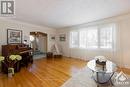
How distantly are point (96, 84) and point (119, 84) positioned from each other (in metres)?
0.63

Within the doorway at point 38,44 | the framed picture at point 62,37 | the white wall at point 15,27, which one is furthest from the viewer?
the framed picture at point 62,37

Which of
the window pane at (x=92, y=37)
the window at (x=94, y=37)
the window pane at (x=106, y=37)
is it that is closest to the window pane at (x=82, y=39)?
the window at (x=94, y=37)

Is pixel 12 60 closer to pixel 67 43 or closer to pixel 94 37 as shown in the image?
pixel 94 37

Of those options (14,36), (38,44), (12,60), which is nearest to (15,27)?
(14,36)

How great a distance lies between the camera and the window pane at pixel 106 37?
5.38 metres

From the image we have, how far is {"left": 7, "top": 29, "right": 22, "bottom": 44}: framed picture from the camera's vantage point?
16.9 feet

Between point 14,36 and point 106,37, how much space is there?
4.64 metres

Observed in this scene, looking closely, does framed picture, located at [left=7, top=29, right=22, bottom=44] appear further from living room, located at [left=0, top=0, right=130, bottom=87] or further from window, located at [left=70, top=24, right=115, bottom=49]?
window, located at [left=70, top=24, right=115, bottom=49]

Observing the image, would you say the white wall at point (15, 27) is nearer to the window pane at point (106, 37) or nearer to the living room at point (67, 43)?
the living room at point (67, 43)

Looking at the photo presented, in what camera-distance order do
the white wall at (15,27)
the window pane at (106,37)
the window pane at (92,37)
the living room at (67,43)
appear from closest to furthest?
the living room at (67,43) < the white wall at (15,27) < the window pane at (106,37) < the window pane at (92,37)

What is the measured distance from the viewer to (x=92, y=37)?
6.34 m

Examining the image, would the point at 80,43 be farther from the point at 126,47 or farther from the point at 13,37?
the point at 13,37

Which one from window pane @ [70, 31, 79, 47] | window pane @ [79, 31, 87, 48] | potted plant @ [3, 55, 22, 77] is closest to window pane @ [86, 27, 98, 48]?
window pane @ [79, 31, 87, 48]

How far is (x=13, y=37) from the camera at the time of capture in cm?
534
